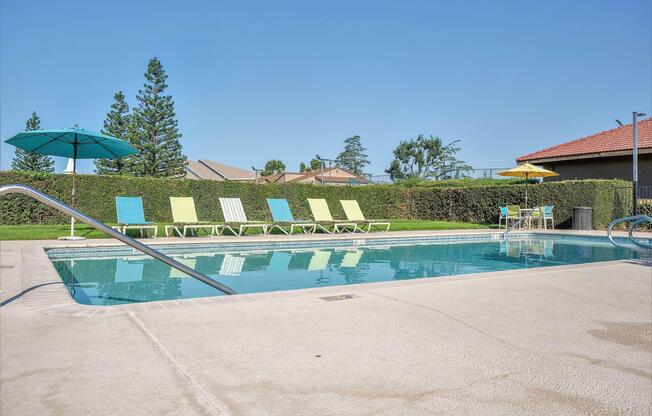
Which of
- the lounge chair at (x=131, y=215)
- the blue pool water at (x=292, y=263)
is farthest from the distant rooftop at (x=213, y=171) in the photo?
the blue pool water at (x=292, y=263)

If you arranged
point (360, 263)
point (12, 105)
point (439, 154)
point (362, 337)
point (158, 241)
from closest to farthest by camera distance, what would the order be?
point (362, 337) < point (360, 263) < point (158, 241) < point (12, 105) < point (439, 154)

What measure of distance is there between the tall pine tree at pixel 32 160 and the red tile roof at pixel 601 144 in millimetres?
33258

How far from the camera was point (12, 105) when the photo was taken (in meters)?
25.4

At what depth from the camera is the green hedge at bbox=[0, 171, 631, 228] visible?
47.5ft

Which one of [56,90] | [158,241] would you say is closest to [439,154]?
[56,90]

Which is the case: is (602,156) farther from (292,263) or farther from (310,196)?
(292,263)

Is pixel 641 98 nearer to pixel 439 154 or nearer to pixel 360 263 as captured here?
pixel 360 263

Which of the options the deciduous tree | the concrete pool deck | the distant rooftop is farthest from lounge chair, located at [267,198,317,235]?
the deciduous tree

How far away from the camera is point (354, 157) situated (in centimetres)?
7431

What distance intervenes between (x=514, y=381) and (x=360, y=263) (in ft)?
21.8

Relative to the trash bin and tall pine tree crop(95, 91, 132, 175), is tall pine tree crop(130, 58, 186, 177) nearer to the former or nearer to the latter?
tall pine tree crop(95, 91, 132, 175)

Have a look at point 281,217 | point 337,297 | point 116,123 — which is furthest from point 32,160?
point 337,297

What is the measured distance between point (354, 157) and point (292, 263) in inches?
2595

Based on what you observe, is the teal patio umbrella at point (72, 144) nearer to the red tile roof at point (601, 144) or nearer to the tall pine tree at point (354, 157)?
the red tile roof at point (601, 144)
